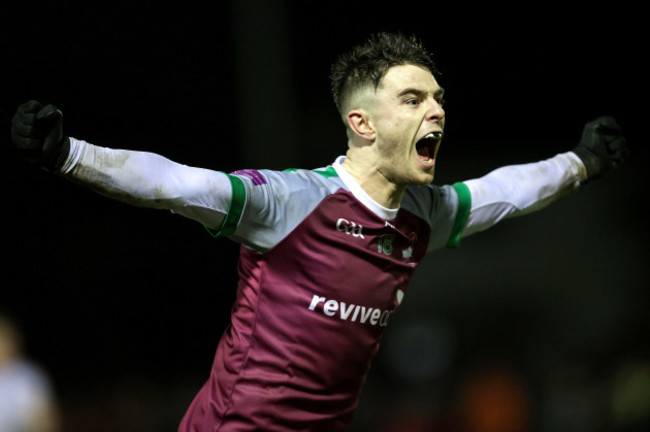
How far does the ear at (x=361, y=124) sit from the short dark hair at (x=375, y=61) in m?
0.07

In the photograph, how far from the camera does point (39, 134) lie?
1285 millimetres

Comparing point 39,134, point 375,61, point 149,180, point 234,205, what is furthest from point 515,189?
point 39,134

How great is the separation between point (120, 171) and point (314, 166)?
4.27ft

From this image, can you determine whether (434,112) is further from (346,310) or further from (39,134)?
(39,134)

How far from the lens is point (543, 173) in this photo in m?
1.96

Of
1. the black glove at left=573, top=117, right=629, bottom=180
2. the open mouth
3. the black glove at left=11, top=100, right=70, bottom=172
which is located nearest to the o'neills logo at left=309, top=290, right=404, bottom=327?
the open mouth

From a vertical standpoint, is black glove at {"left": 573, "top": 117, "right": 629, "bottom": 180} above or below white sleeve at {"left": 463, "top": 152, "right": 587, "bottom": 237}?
above

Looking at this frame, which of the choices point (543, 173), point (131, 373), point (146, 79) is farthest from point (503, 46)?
point (131, 373)

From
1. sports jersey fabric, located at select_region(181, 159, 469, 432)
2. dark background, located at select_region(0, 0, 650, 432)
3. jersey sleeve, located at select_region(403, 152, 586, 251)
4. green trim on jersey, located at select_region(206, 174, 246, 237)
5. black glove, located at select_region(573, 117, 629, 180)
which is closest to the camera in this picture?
green trim on jersey, located at select_region(206, 174, 246, 237)

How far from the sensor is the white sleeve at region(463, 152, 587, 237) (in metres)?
1.91

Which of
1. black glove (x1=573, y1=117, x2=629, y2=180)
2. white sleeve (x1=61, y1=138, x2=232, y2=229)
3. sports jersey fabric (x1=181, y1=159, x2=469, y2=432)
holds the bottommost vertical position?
sports jersey fabric (x1=181, y1=159, x2=469, y2=432)

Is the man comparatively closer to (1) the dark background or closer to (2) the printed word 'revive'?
(2) the printed word 'revive'

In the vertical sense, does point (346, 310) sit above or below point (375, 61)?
below

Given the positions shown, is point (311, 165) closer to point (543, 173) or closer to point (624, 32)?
point (543, 173)
